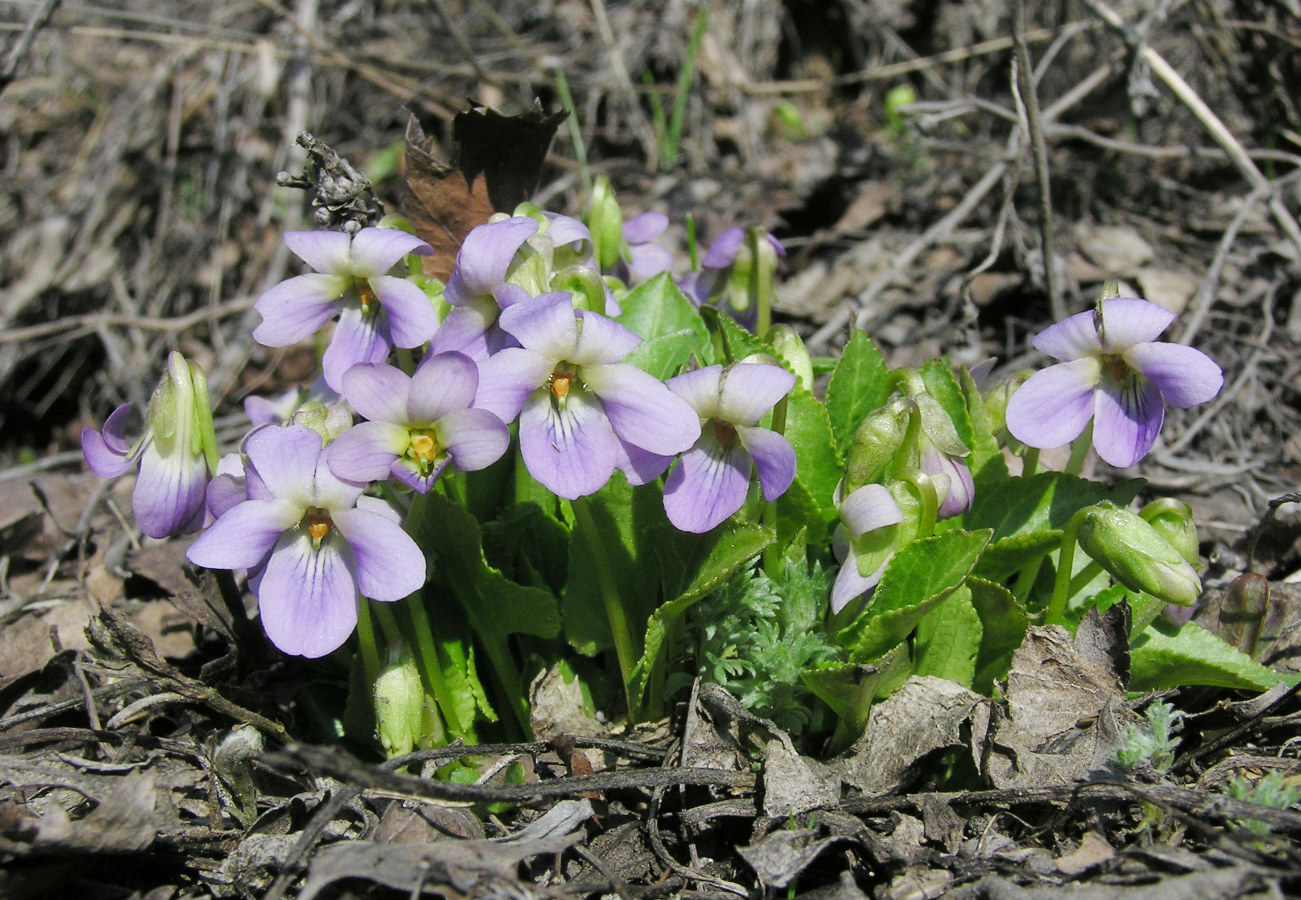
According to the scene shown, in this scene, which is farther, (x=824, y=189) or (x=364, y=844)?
(x=824, y=189)

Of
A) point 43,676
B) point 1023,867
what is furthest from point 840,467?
point 43,676

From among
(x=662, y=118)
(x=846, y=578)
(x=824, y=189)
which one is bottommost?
(x=846, y=578)

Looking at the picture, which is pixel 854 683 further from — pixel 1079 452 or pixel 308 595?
pixel 308 595

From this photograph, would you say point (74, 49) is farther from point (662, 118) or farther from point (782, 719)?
point (782, 719)

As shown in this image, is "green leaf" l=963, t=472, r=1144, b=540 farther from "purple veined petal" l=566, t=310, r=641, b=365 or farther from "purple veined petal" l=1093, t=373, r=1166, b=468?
"purple veined petal" l=566, t=310, r=641, b=365

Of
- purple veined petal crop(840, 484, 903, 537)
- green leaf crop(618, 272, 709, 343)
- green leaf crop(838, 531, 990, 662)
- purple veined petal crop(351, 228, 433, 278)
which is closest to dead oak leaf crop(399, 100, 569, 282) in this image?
green leaf crop(618, 272, 709, 343)

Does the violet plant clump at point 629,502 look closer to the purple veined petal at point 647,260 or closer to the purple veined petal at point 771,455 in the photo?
the purple veined petal at point 771,455

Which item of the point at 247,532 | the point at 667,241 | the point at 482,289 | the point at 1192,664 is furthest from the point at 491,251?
the point at 667,241

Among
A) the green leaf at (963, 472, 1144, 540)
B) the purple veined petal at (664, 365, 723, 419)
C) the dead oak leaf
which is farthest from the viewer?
the dead oak leaf

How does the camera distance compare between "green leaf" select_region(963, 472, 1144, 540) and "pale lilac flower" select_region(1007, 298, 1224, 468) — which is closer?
"pale lilac flower" select_region(1007, 298, 1224, 468)
